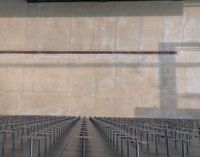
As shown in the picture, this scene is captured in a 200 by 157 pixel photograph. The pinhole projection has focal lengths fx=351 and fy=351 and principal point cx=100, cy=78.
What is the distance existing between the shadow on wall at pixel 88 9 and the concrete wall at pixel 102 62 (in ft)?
0.21

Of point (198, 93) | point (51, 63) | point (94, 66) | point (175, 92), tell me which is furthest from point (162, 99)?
point (51, 63)

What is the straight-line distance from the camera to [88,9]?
902 inches

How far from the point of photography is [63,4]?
23.0m

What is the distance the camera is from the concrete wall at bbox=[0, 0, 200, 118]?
2175 cm

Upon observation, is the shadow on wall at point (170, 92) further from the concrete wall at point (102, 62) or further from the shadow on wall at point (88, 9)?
the shadow on wall at point (88, 9)

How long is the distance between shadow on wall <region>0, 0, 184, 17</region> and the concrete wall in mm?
63

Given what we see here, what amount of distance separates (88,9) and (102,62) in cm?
367

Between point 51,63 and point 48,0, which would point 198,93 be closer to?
point 51,63

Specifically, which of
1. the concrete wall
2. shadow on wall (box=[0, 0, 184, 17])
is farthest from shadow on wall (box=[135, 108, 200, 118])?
shadow on wall (box=[0, 0, 184, 17])

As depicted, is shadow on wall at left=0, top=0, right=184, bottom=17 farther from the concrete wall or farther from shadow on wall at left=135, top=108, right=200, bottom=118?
shadow on wall at left=135, top=108, right=200, bottom=118

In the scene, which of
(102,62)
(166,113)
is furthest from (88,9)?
(166,113)

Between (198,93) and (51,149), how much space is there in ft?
51.5

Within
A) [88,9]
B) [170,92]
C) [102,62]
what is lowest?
[170,92]

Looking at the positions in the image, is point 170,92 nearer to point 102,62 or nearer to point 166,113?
point 166,113
